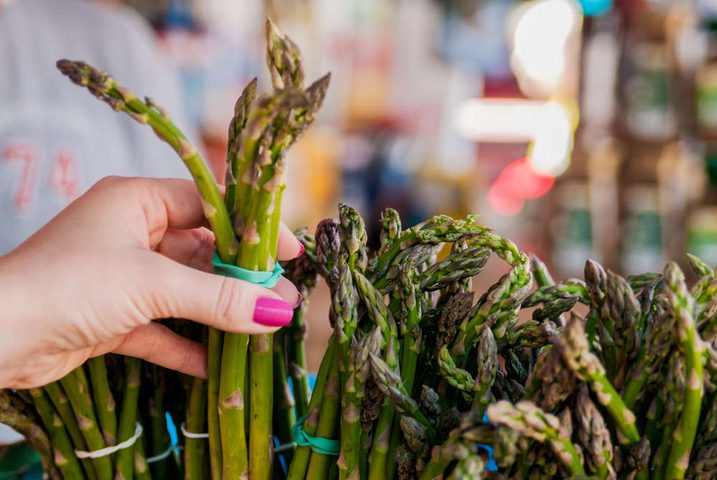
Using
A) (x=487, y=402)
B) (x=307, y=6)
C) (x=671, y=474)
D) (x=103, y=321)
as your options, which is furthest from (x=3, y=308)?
(x=307, y=6)

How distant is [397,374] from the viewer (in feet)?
2.39

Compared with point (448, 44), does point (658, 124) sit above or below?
below

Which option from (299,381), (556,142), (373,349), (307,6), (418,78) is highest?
(307,6)

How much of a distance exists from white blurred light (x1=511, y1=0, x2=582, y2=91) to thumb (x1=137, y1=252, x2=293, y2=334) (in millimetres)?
3677

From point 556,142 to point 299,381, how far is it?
139 inches

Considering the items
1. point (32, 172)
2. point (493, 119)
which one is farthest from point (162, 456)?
point (493, 119)

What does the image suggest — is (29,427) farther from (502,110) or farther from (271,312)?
(502,110)

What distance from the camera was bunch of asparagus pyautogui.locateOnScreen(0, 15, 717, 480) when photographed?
2.13 feet

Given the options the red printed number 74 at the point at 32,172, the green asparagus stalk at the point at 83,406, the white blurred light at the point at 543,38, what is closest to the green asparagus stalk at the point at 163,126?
the green asparagus stalk at the point at 83,406

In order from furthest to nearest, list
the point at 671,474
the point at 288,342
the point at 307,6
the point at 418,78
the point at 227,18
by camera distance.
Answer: the point at 418,78 → the point at 307,6 → the point at 227,18 → the point at 288,342 → the point at 671,474

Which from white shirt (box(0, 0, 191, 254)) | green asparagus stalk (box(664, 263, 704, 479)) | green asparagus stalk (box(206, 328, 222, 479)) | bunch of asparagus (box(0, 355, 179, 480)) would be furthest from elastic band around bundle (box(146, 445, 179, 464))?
white shirt (box(0, 0, 191, 254))

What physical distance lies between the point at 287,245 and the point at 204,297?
13 cm

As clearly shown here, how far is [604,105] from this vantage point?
396 cm

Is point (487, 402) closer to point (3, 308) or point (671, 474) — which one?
point (671, 474)
